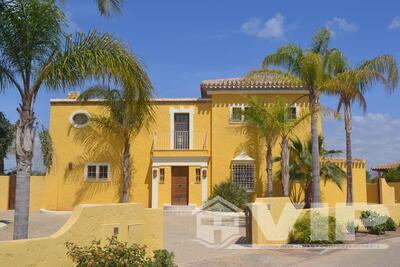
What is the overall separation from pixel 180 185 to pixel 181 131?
2.83 meters

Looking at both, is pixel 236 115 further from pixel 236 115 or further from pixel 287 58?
pixel 287 58

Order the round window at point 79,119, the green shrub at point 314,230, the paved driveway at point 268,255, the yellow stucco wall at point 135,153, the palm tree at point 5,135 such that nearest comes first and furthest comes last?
the paved driveway at point 268,255 < the green shrub at point 314,230 < the yellow stucco wall at point 135,153 < the round window at point 79,119 < the palm tree at point 5,135

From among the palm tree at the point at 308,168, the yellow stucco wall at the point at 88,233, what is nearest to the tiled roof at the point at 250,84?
the palm tree at the point at 308,168

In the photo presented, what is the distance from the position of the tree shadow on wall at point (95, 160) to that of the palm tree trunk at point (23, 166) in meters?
13.9

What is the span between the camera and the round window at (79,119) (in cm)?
2162

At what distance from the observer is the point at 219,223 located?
634 inches

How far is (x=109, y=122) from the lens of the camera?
20.5 meters

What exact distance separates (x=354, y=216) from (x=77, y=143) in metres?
14.1

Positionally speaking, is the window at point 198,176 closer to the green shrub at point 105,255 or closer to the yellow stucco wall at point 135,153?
the yellow stucco wall at point 135,153

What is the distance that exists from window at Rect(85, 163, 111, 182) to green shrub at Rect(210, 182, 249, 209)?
5.86m

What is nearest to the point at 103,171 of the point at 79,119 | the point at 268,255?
the point at 79,119

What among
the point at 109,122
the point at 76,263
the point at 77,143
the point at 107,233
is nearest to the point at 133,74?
the point at 107,233

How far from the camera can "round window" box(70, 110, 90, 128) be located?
21.6 metres

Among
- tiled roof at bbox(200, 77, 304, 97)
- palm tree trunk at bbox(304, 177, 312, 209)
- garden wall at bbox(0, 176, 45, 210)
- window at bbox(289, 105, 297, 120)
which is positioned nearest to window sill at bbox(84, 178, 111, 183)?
garden wall at bbox(0, 176, 45, 210)
